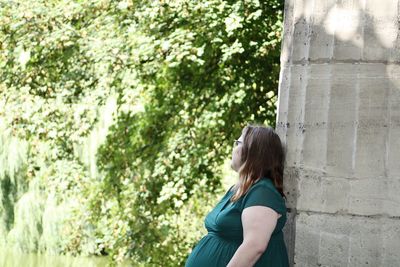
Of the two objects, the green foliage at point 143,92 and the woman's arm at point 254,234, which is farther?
the green foliage at point 143,92

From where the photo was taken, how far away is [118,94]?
10.2 m

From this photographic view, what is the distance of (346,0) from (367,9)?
82 millimetres

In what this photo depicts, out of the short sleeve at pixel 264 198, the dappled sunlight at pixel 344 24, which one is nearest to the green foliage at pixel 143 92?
the dappled sunlight at pixel 344 24

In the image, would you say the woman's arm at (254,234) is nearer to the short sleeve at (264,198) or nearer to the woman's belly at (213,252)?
the short sleeve at (264,198)

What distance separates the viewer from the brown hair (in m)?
3.46

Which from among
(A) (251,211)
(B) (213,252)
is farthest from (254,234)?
(B) (213,252)

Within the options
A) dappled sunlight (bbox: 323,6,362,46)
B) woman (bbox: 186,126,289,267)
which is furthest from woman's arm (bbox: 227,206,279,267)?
dappled sunlight (bbox: 323,6,362,46)

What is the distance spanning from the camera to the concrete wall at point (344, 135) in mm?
3434

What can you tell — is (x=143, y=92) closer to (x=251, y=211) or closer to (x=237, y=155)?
(x=237, y=155)

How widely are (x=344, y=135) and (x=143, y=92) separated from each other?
264 inches

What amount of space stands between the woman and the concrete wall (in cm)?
10

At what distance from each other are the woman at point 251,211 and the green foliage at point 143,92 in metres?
5.50

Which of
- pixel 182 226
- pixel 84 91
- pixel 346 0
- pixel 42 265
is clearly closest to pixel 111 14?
pixel 84 91

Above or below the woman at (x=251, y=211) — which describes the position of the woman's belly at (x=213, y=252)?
below
